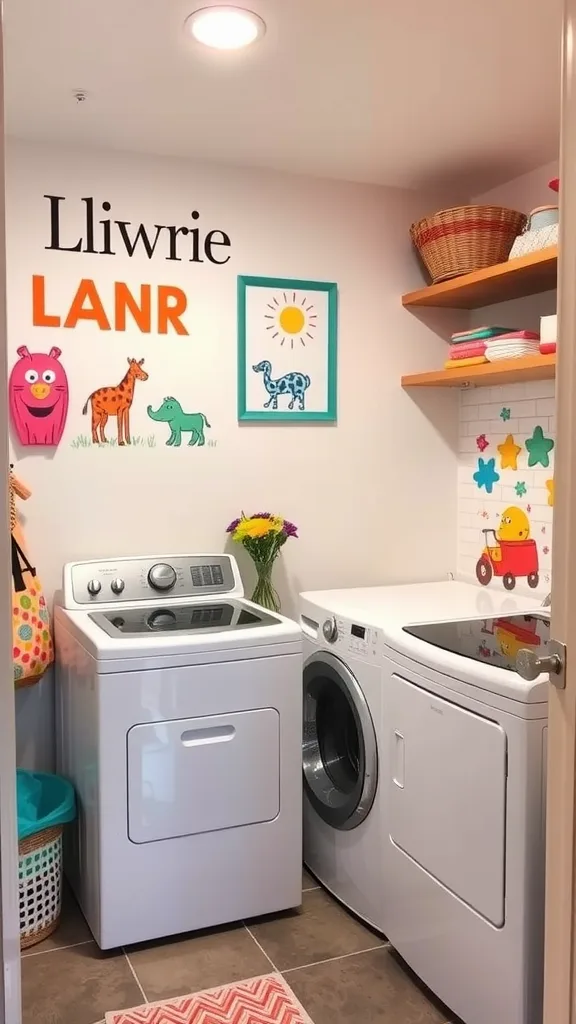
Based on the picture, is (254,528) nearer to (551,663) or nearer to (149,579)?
(149,579)

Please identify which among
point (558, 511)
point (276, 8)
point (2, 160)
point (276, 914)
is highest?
point (276, 8)

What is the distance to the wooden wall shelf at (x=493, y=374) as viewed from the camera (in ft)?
8.53

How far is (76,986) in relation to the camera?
2318mm

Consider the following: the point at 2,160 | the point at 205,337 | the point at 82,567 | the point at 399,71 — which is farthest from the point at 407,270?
the point at 2,160

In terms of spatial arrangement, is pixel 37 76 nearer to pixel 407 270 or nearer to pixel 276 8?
pixel 276 8

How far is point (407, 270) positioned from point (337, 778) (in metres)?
1.88

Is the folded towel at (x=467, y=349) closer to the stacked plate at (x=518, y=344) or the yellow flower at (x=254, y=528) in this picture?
the stacked plate at (x=518, y=344)

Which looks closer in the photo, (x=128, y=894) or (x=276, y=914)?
(x=128, y=894)

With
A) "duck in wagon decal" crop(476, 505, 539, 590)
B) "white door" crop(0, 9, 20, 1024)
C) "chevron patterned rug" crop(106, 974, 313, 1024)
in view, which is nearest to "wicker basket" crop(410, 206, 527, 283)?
"duck in wagon decal" crop(476, 505, 539, 590)

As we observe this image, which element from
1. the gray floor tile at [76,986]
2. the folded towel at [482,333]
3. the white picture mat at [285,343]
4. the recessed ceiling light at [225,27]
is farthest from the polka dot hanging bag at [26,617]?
the folded towel at [482,333]

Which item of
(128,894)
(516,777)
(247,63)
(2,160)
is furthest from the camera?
(128,894)

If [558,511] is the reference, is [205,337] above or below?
above

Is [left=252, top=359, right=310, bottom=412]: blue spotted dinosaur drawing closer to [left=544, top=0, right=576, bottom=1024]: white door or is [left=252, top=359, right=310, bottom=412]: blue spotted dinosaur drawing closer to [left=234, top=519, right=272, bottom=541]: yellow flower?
[left=234, top=519, right=272, bottom=541]: yellow flower

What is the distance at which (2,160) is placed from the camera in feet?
3.62
